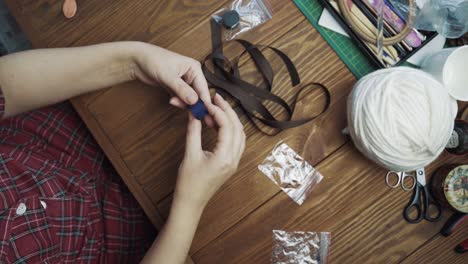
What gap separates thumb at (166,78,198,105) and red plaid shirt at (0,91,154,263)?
0.30 metres

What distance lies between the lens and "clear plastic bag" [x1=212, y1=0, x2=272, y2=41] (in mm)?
670

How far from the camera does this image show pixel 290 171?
651mm

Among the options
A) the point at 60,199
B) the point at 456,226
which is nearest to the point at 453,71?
the point at 456,226

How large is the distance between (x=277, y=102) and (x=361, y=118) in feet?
0.55

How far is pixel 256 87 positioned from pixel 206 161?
18cm

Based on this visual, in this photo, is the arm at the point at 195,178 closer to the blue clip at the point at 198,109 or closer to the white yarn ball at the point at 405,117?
the blue clip at the point at 198,109

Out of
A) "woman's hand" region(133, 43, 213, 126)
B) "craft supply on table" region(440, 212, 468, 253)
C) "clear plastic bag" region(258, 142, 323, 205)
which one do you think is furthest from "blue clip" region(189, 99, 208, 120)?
"craft supply on table" region(440, 212, 468, 253)

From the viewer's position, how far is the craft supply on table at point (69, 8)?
672 millimetres

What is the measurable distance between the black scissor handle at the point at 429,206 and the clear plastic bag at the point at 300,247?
0.60ft

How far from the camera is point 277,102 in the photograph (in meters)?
0.66

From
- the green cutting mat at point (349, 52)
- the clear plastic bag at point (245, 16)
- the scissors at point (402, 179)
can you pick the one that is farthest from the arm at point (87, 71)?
the scissors at point (402, 179)

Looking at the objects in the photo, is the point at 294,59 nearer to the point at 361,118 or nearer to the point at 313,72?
the point at 313,72

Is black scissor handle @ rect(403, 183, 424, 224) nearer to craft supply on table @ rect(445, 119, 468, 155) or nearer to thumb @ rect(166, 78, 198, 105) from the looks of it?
craft supply on table @ rect(445, 119, 468, 155)

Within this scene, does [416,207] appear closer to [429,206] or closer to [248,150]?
[429,206]
